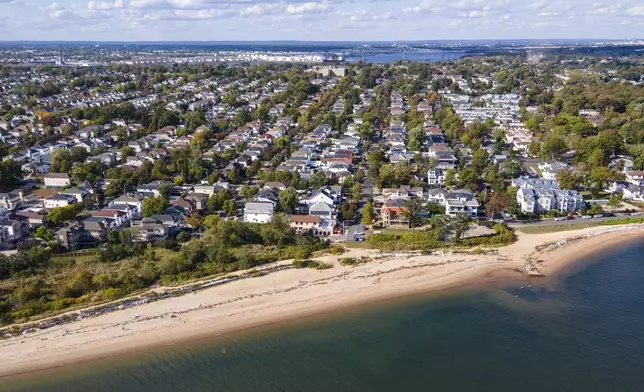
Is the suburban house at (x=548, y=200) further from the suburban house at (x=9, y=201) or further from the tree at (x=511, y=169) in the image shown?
the suburban house at (x=9, y=201)

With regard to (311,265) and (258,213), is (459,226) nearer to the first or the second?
(311,265)

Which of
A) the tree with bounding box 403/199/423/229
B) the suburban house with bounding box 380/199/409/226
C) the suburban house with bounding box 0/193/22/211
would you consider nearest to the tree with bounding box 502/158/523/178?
the tree with bounding box 403/199/423/229

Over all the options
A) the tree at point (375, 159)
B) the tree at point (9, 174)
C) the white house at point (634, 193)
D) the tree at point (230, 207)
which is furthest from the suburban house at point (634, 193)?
the tree at point (9, 174)

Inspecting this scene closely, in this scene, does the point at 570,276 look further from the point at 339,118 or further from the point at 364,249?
the point at 339,118

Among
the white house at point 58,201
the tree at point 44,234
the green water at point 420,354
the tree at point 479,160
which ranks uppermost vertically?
the tree at point 479,160

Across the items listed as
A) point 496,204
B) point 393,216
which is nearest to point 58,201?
point 393,216
